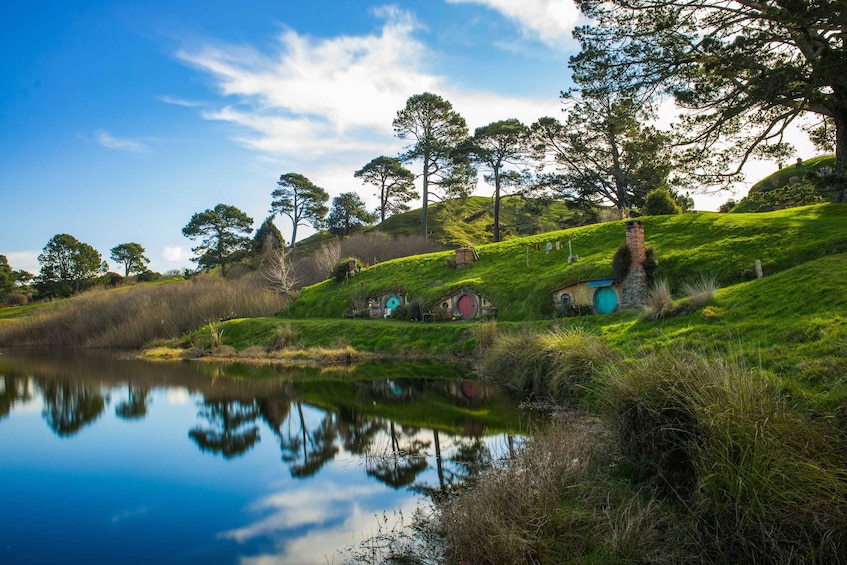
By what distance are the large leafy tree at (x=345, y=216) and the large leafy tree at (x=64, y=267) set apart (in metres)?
37.9

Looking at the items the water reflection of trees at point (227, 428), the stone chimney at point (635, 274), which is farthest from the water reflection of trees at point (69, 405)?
the stone chimney at point (635, 274)

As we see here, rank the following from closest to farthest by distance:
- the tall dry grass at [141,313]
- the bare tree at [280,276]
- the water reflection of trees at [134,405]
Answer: the water reflection of trees at [134,405]
the tall dry grass at [141,313]
the bare tree at [280,276]

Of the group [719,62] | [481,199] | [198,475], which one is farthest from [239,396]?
[481,199]

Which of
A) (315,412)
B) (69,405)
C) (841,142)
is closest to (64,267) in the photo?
(69,405)

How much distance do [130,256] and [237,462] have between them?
3463 inches

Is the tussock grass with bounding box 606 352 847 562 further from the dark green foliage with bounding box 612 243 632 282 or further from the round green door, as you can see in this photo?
the round green door

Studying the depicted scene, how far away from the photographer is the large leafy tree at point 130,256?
87500 millimetres

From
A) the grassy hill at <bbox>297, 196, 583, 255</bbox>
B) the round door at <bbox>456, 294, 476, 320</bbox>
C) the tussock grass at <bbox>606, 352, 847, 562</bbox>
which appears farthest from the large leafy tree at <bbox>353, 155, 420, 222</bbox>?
the tussock grass at <bbox>606, 352, 847, 562</bbox>

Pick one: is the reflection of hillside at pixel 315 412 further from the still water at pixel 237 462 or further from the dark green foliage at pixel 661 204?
the dark green foliage at pixel 661 204

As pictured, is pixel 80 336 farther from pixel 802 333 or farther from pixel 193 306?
pixel 802 333

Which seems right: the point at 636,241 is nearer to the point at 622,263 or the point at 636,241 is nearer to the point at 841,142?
the point at 622,263

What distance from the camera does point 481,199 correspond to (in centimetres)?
9788

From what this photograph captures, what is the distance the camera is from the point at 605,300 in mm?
26656

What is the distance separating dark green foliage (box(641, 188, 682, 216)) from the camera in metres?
35.3
